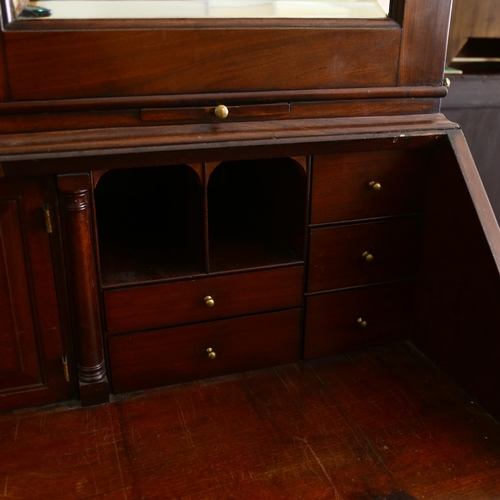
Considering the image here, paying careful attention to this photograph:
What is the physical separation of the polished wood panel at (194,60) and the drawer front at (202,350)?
577 mm

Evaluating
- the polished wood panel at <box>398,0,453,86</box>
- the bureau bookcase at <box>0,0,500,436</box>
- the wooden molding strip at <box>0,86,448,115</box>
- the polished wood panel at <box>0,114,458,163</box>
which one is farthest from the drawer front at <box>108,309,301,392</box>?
the polished wood panel at <box>398,0,453,86</box>

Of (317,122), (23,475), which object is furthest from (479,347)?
(23,475)

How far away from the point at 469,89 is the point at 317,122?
0.78 metres

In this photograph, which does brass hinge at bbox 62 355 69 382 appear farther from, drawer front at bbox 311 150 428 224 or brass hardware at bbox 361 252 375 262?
brass hardware at bbox 361 252 375 262

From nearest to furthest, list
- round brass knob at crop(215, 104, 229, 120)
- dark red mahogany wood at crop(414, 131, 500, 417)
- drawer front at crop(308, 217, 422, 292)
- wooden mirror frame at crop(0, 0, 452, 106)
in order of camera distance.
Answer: wooden mirror frame at crop(0, 0, 452, 106), round brass knob at crop(215, 104, 229, 120), dark red mahogany wood at crop(414, 131, 500, 417), drawer front at crop(308, 217, 422, 292)

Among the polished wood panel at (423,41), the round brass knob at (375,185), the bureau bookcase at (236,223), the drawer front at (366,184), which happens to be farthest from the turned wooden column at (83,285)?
the polished wood panel at (423,41)

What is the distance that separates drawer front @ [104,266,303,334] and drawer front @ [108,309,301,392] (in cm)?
3

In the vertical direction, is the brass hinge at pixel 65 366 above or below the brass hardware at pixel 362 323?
above

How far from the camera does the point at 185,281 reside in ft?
4.72

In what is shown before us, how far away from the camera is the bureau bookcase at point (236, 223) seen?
1.22 metres

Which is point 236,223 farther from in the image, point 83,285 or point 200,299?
point 83,285

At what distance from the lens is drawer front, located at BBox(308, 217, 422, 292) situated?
1.52 meters

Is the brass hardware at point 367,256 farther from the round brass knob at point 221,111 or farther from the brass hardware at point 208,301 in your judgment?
the round brass knob at point 221,111

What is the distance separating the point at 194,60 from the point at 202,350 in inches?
27.6
